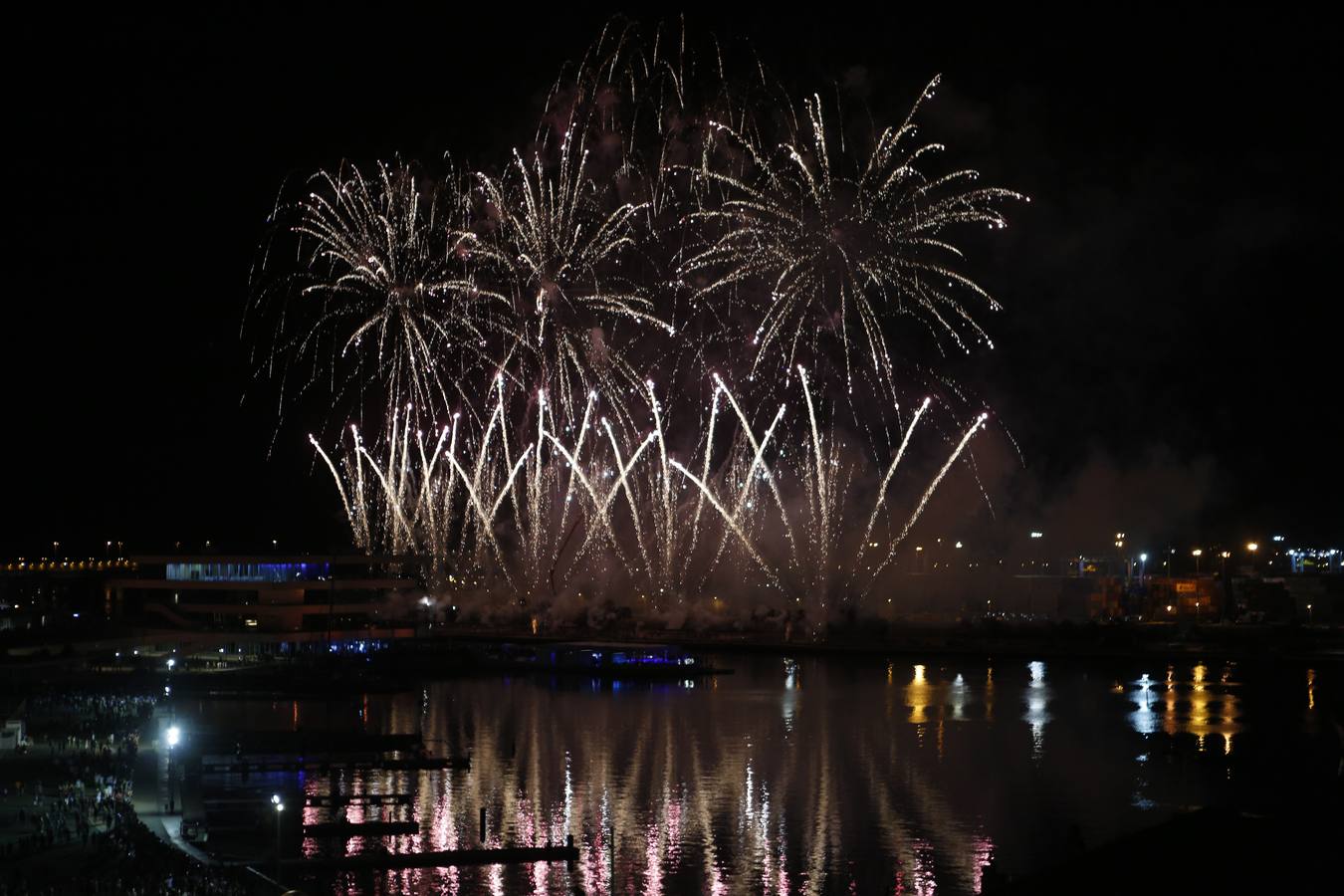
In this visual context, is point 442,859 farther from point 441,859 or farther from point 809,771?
point 809,771

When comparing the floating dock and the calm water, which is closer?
the floating dock

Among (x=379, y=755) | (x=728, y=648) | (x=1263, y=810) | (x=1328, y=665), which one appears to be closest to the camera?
(x=1263, y=810)

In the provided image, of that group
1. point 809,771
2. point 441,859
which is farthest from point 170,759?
point 809,771

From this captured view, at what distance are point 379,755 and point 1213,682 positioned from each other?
93.6 feet

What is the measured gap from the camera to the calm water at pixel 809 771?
19.4 metres

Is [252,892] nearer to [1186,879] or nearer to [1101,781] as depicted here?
[1186,879]

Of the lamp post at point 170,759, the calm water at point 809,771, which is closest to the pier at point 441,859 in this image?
the calm water at point 809,771

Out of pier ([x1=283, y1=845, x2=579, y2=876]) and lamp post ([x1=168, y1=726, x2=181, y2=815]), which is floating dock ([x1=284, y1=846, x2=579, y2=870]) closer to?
pier ([x1=283, y1=845, x2=579, y2=876])

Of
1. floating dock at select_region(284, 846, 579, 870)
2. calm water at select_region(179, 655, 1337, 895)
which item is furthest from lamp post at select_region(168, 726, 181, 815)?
floating dock at select_region(284, 846, 579, 870)

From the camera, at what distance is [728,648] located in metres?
55.2

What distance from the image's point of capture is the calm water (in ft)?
63.7

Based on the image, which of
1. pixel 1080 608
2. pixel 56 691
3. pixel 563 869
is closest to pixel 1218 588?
pixel 1080 608

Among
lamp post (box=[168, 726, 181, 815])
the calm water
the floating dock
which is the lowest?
the calm water

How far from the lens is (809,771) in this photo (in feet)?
87.1
